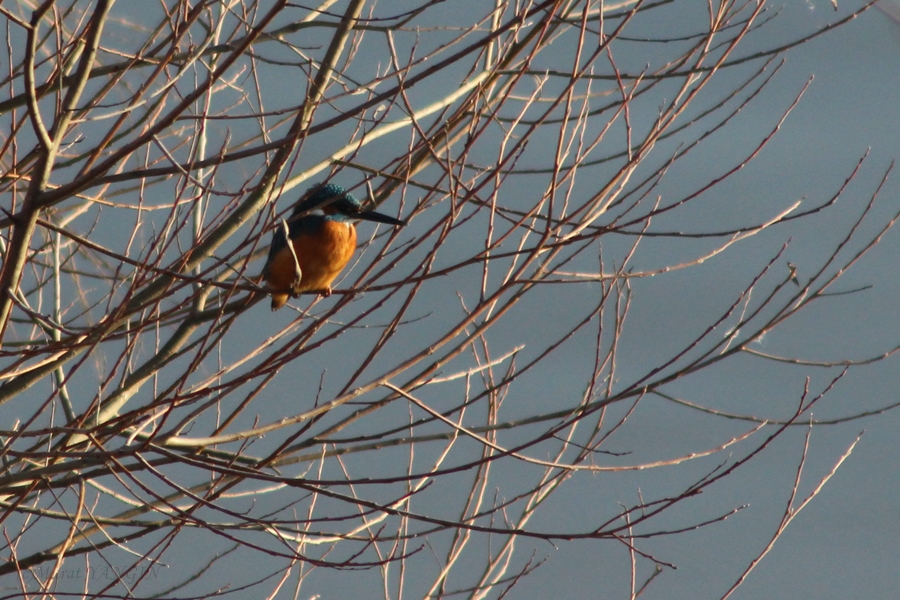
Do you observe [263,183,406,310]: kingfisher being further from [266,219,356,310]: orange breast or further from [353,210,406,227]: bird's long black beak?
[353,210,406,227]: bird's long black beak

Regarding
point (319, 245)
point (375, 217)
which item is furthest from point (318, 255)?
point (375, 217)

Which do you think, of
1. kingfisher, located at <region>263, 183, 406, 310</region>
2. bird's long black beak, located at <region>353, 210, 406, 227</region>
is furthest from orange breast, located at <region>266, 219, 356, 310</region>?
bird's long black beak, located at <region>353, 210, 406, 227</region>

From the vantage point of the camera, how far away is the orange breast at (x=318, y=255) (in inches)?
161

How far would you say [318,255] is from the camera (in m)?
4.10

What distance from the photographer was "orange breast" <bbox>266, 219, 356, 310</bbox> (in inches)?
161

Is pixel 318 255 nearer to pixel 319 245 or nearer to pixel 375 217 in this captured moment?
pixel 319 245

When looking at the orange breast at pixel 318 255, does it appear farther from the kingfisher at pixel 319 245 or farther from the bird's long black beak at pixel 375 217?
the bird's long black beak at pixel 375 217

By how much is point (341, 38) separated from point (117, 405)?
4.05ft

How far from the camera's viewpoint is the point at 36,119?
1848 mm

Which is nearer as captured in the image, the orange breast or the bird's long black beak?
the bird's long black beak

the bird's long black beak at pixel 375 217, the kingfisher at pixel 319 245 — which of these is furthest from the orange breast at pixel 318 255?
the bird's long black beak at pixel 375 217

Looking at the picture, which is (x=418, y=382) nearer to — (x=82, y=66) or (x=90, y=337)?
(x=90, y=337)

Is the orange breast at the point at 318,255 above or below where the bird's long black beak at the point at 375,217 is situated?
above

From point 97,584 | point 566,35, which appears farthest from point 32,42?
point 97,584
